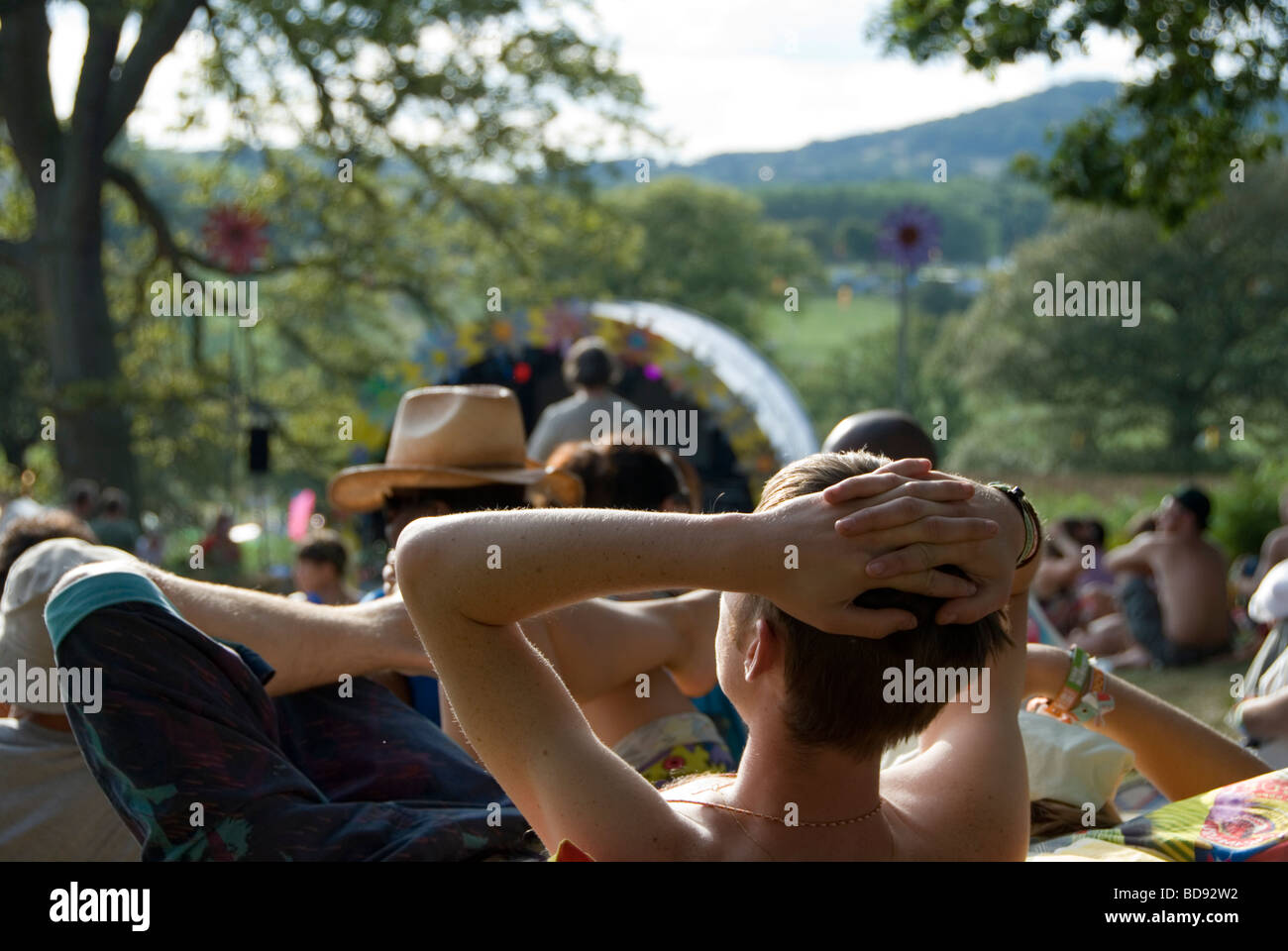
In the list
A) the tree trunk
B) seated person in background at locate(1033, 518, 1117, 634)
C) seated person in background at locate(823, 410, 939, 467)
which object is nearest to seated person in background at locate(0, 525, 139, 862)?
seated person in background at locate(823, 410, 939, 467)

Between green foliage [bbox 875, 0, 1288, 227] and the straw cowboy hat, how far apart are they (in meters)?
6.20

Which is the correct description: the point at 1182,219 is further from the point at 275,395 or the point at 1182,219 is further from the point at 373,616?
the point at 275,395

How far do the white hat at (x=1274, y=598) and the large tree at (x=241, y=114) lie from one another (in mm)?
11883

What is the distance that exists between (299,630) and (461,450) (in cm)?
116

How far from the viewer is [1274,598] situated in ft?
14.8

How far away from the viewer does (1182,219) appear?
29.6ft

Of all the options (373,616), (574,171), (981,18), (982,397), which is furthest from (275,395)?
(982,397)

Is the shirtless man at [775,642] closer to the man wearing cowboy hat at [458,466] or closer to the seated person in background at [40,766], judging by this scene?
the seated person in background at [40,766]

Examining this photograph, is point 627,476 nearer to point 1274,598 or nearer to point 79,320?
point 1274,598

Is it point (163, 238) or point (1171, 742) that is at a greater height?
point (163, 238)

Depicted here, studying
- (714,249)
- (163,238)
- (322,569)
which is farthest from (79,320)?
(714,249)
